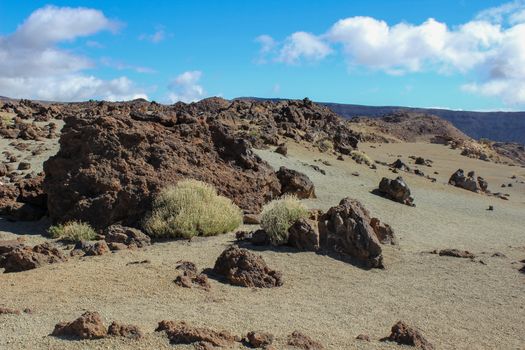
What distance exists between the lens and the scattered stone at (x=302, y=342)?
577 cm

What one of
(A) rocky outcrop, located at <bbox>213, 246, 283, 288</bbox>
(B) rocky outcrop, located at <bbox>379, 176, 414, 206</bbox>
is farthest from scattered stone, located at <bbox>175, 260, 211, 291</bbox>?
(B) rocky outcrop, located at <bbox>379, 176, 414, 206</bbox>

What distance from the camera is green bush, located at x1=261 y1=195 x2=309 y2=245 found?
34.7ft

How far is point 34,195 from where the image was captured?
1345 centimetres

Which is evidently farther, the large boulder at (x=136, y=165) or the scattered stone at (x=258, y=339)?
the large boulder at (x=136, y=165)

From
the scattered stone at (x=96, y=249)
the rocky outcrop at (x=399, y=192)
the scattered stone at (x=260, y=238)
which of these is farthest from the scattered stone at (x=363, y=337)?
the rocky outcrop at (x=399, y=192)

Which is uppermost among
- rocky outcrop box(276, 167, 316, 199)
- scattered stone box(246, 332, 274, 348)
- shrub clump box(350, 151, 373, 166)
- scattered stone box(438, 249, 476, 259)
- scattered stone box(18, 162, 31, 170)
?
shrub clump box(350, 151, 373, 166)

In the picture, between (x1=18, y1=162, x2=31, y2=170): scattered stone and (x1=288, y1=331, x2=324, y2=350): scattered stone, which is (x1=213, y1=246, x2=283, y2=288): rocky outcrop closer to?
(x1=288, y1=331, x2=324, y2=350): scattered stone

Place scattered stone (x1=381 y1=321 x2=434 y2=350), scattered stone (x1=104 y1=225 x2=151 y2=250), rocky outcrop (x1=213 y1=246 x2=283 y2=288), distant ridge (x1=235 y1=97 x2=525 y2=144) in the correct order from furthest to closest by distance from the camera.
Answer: distant ridge (x1=235 y1=97 x2=525 y2=144), scattered stone (x1=104 y1=225 x2=151 y2=250), rocky outcrop (x1=213 y1=246 x2=283 y2=288), scattered stone (x1=381 y1=321 x2=434 y2=350)

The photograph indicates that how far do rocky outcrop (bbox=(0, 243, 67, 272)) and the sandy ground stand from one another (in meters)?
0.26

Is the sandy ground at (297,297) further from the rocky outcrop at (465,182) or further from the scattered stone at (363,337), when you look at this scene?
the rocky outcrop at (465,182)

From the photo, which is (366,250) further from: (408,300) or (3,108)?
(3,108)

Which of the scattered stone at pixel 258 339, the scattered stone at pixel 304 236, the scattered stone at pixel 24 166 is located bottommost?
the scattered stone at pixel 258 339

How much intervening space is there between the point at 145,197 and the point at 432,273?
579cm

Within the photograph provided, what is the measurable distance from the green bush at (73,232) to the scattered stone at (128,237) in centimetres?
44
